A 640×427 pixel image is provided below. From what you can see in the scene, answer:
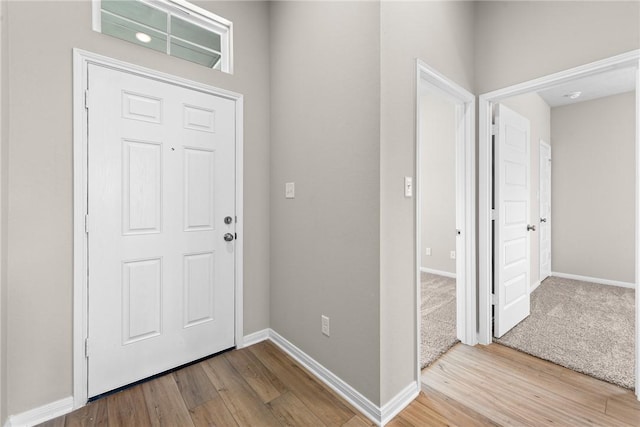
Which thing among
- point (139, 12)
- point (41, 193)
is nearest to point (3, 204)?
point (41, 193)

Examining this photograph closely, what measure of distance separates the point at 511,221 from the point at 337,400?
218 cm

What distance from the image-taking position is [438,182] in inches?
183

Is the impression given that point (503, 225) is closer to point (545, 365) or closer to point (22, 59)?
point (545, 365)

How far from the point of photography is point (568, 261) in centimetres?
469

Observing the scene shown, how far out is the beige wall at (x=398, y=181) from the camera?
160 centimetres

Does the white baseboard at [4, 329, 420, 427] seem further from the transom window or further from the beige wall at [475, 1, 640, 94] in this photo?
the beige wall at [475, 1, 640, 94]

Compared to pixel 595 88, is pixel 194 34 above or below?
below

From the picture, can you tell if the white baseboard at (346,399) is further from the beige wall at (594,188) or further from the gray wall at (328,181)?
the beige wall at (594,188)

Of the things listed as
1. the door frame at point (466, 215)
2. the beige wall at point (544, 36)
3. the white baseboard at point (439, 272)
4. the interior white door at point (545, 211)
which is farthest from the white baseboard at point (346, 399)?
the interior white door at point (545, 211)

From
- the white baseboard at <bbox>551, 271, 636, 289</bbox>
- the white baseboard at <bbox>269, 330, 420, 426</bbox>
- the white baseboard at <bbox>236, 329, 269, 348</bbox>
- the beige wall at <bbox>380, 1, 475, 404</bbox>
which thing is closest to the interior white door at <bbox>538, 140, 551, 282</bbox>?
the white baseboard at <bbox>551, 271, 636, 289</bbox>

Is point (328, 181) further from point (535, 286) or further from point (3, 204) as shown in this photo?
point (535, 286)

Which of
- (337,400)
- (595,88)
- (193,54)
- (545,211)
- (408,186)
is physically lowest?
(337,400)

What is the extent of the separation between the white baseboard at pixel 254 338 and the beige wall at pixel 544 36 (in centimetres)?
276

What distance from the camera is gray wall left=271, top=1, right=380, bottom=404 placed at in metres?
1.64
